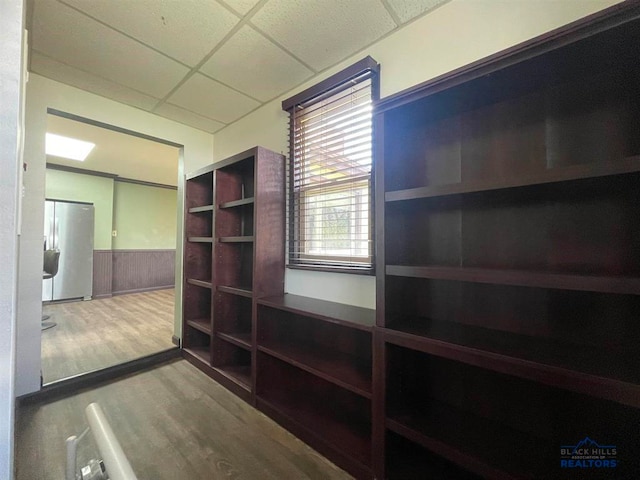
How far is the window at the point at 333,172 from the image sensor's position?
5.51 ft

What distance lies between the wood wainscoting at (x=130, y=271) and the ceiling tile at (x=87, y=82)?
4213 millimetres

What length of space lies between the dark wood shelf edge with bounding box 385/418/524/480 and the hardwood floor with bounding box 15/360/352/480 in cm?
48

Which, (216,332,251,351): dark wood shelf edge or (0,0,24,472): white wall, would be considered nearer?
(0,0,24,472): white wall

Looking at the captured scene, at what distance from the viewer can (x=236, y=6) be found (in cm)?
141

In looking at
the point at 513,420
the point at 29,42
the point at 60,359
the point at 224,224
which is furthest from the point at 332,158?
the point at 60,359

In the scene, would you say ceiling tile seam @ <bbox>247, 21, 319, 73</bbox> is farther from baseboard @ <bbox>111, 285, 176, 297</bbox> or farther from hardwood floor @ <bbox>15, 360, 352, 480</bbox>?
baseboard @ <bbox>111, 285, 176, 297</bbox>

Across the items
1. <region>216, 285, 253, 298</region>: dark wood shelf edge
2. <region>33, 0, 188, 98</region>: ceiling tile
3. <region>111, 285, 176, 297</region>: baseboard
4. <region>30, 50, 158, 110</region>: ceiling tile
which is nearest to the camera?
<region>33, 0, 188, 98</region>: ceiling tile

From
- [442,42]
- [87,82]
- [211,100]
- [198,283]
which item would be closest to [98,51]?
[87,82]

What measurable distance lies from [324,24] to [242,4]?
46cm

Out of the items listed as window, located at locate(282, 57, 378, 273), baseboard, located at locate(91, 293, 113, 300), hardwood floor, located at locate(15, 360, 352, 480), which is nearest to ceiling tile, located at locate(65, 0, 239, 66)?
window, located at locate(282, 57, 378, 273)

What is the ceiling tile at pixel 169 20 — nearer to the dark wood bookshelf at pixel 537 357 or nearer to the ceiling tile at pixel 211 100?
the ceiling tile at pixel 211 100

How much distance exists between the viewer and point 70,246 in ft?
15.8

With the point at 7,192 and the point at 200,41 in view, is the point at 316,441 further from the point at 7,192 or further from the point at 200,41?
the point at 200,41

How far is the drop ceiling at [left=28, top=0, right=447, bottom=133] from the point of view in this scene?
1.42 m
